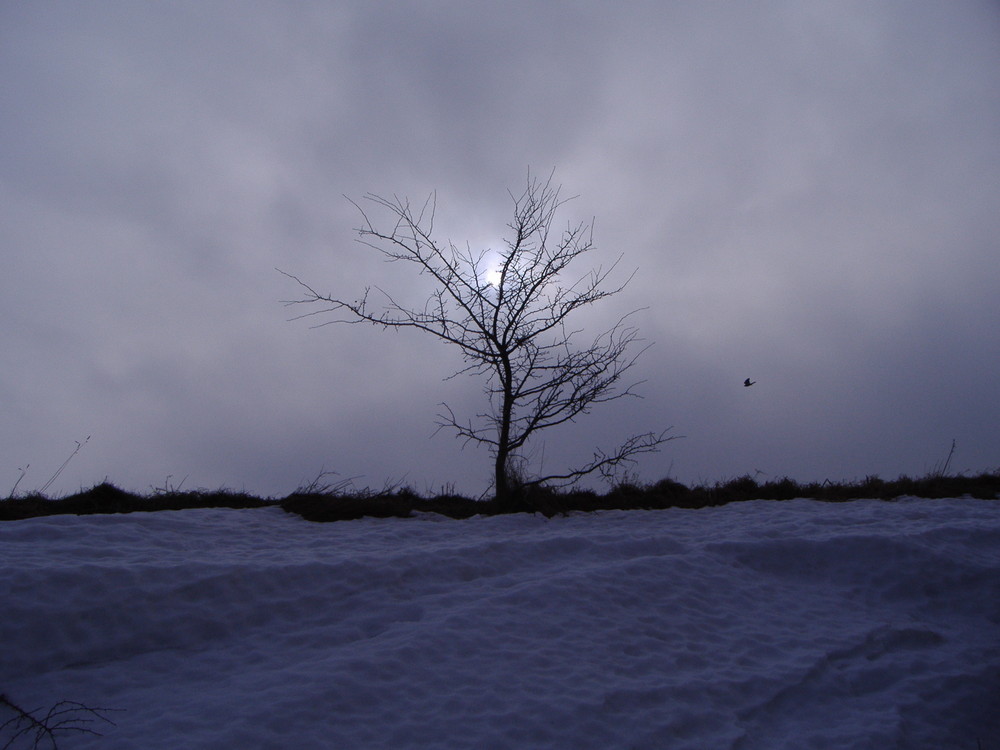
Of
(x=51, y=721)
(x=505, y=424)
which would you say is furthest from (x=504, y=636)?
(x=505, y=424)

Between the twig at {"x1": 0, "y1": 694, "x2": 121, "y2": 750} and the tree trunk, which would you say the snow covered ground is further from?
the tree trunk

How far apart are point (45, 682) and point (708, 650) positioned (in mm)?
4978

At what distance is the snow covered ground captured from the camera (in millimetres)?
4273

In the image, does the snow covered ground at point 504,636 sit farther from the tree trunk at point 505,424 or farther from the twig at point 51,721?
the tree trunk at point 505,424

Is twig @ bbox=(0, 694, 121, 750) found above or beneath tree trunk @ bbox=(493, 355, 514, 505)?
beneath

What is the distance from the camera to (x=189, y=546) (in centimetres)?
722

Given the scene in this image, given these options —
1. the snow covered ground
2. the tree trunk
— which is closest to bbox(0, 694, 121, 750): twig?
the snow covered ground

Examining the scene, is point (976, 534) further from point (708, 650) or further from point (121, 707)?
point (121, 707)

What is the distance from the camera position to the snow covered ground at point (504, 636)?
14.0 ft

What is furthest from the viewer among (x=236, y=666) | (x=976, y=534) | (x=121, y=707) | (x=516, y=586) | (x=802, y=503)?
(x=802, y=503)

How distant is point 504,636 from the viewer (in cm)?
538

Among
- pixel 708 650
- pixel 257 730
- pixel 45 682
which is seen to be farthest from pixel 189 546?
pixel 708 650

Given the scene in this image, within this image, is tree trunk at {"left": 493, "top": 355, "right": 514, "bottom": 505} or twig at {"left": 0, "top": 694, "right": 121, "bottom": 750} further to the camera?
tree trunk at {"left": 493, "top": 355, "right": 514, "bottom": 505}

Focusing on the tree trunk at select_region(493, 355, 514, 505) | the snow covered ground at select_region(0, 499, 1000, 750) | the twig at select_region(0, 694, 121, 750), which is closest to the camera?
the twig at select_region(0, 694, 121, 750)
